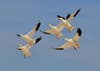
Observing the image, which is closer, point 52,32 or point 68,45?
point 52,32

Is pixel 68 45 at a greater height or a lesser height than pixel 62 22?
lesser

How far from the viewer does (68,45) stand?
1435 inches

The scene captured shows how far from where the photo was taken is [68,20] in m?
35.0

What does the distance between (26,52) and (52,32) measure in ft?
11.1

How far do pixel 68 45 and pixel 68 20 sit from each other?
2838 mm

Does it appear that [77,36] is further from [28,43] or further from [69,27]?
[28,43]

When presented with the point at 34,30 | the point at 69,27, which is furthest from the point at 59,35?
the point at 34,30

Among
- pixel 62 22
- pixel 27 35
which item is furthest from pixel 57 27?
pixel 27 35

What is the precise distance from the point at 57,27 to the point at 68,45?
2.47 meters

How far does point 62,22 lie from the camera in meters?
35.0

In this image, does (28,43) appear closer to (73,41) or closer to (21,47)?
(21,47)

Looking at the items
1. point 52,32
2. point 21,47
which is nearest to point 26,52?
point 21,47

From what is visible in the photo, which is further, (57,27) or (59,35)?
(57,27)

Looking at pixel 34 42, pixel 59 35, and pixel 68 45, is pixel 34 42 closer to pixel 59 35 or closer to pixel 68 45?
pixel 59 35
